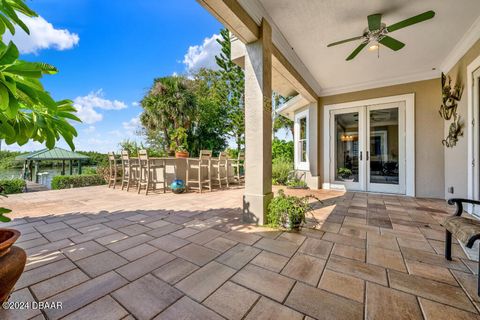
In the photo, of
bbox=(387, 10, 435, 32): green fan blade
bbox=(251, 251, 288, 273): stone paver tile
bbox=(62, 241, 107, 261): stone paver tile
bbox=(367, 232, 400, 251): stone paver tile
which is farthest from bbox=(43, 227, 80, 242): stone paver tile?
bbox=(387, 10, 435, 32): green fan blade

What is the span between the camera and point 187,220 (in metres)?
2.72

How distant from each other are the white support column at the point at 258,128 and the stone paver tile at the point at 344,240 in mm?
761

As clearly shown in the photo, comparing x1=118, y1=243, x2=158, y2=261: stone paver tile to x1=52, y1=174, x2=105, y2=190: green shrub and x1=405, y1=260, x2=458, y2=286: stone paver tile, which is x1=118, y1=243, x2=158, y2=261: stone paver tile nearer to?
x1=405, y1=260, x2=458, y2=286: stone paver tile

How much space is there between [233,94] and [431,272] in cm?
1058

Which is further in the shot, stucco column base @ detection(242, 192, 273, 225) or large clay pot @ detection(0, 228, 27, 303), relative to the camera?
stucco column base @ detection(242, 192, 273, 225)

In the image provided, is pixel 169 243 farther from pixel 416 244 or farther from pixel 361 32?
pixel 361 32

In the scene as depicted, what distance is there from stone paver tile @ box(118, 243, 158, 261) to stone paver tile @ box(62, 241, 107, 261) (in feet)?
0.87

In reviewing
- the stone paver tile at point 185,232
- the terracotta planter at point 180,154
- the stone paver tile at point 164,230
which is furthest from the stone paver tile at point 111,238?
the terracotta planter at point 180,154

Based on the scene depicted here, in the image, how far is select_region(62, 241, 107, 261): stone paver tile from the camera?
5.69ft

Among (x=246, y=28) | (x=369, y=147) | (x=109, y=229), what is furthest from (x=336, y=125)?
(x=109, y=229)

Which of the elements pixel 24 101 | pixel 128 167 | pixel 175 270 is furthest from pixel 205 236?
pixel 128 167

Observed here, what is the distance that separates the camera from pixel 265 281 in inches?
54.5

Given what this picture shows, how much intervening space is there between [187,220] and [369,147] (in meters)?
4.61

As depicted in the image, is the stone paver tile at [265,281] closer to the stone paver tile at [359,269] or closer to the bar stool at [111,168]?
the stone paver tile at [359,269]
